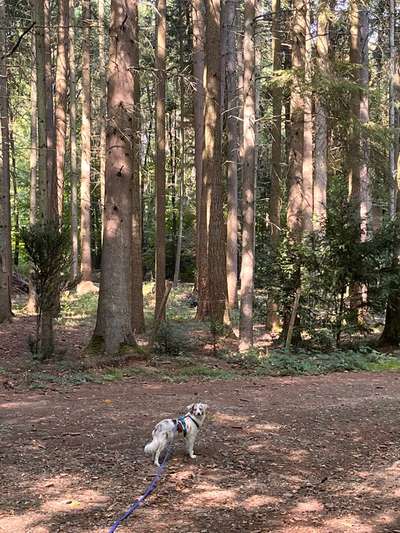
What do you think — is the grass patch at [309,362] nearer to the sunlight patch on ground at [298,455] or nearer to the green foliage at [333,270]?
the green foliage at [333,270]

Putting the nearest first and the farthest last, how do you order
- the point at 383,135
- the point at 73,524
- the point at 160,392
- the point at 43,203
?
the point at 73,524 < the point at 160,392 < the point at 43,203 < the point at 383,135

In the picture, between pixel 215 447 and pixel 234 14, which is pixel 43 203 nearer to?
pixel 215 447

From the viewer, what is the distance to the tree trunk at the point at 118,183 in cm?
1046

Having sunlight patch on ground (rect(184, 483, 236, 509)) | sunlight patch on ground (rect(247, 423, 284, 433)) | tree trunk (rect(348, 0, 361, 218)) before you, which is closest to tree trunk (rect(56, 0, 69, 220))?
tree trunk (rect(348, 0, 361, 218))

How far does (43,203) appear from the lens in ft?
38.6

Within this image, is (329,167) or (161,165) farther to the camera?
(329,167)

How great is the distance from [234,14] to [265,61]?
15755 millimetres

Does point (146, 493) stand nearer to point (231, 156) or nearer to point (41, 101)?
point (41, 101)

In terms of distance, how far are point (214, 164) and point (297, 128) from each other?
9.21 feet

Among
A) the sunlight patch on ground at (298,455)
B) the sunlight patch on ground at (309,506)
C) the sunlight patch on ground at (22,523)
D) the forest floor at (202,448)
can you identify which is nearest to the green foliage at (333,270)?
the forest floor at (202,448)

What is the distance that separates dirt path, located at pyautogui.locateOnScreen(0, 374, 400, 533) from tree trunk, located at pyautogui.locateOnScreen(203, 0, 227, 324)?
699 centimetres

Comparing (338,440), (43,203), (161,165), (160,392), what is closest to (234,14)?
(161,165)

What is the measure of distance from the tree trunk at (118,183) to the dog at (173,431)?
17.6ft

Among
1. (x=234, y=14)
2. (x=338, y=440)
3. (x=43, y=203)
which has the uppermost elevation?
(x=234, y=14)
